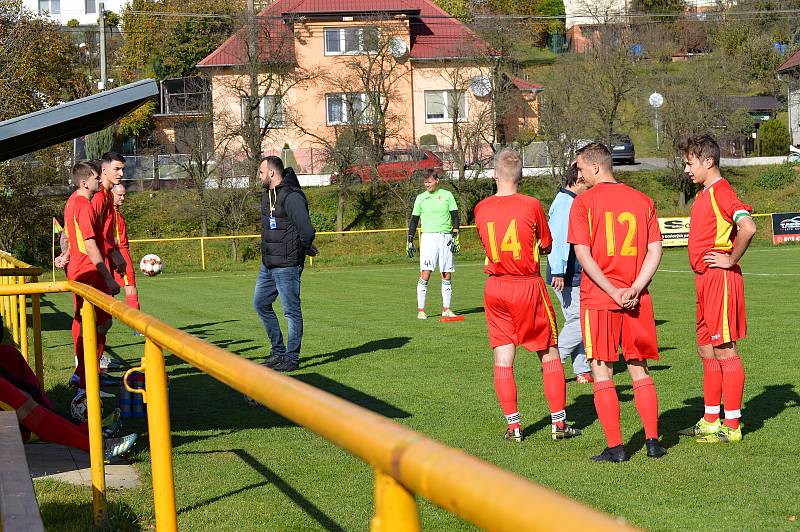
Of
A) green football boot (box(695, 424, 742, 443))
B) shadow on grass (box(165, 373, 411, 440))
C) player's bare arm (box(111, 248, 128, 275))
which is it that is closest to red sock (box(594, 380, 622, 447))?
green football boot (box(695, 424, 742, 443))

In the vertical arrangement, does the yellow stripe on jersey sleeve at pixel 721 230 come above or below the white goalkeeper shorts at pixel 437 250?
above

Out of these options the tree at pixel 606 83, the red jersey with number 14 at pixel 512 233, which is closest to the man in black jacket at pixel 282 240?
the red jersey with number 14 at pixel 512 233

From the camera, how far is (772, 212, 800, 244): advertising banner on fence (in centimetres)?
3697

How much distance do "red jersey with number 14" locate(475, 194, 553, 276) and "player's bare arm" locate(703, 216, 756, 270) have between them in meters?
1.18

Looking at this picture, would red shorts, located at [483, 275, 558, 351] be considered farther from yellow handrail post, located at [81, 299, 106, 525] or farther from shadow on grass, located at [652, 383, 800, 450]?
yellow handrail post, located at [81, 299, 106, 525]

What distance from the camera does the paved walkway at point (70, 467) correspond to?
6.57m

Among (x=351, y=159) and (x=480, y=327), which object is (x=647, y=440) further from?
(x=351, y=159)

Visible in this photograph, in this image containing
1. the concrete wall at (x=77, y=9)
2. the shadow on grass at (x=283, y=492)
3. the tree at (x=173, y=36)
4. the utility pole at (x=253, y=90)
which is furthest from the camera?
the concrete wall at (x=77, y=9)

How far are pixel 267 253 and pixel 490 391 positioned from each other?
9.27ft

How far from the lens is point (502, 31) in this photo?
49500 millimetres

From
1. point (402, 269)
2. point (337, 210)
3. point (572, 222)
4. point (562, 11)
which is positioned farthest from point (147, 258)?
point (562, 11)

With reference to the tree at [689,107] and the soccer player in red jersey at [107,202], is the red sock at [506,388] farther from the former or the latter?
the tree at [689,107]

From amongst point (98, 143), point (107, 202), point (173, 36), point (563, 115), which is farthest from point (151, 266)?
point (173, 36)

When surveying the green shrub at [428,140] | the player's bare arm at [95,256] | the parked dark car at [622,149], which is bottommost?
the player's bare arm at [95,256]
